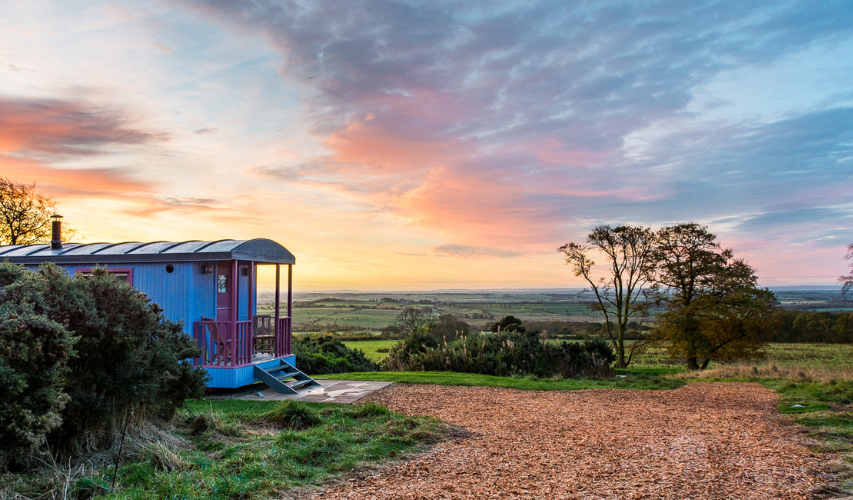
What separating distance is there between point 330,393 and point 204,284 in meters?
3.29

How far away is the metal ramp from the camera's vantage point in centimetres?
975

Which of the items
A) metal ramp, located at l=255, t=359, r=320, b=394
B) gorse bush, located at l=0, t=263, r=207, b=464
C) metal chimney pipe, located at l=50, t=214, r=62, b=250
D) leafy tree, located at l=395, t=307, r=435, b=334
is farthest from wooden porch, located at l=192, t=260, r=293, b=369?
leafy tree, located at l=395, t=307, r=435, b=334

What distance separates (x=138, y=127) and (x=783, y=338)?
97.1 feet

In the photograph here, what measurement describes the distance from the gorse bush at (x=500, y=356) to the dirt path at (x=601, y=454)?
4.79 m

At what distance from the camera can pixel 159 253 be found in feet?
32.2

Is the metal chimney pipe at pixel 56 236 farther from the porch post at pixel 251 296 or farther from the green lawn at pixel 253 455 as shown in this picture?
the green lawn at pixel 253 455

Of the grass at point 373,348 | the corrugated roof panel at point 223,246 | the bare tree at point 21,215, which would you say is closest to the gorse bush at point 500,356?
the grass at point 373,348

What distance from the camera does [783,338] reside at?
26219 mm

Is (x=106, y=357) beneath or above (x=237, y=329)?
above

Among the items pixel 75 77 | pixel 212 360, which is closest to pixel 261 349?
pixel 212 360

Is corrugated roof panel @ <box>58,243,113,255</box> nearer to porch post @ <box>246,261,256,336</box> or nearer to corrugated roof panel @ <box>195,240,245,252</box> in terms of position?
corrugated roof panel @ <box>195,240,245,252</box>

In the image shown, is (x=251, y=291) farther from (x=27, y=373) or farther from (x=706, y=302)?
(x=706, y=302)

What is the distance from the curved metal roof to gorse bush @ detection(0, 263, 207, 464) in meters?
3.89

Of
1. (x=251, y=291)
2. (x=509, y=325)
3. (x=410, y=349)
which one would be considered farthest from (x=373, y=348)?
(x=251, y=291)
